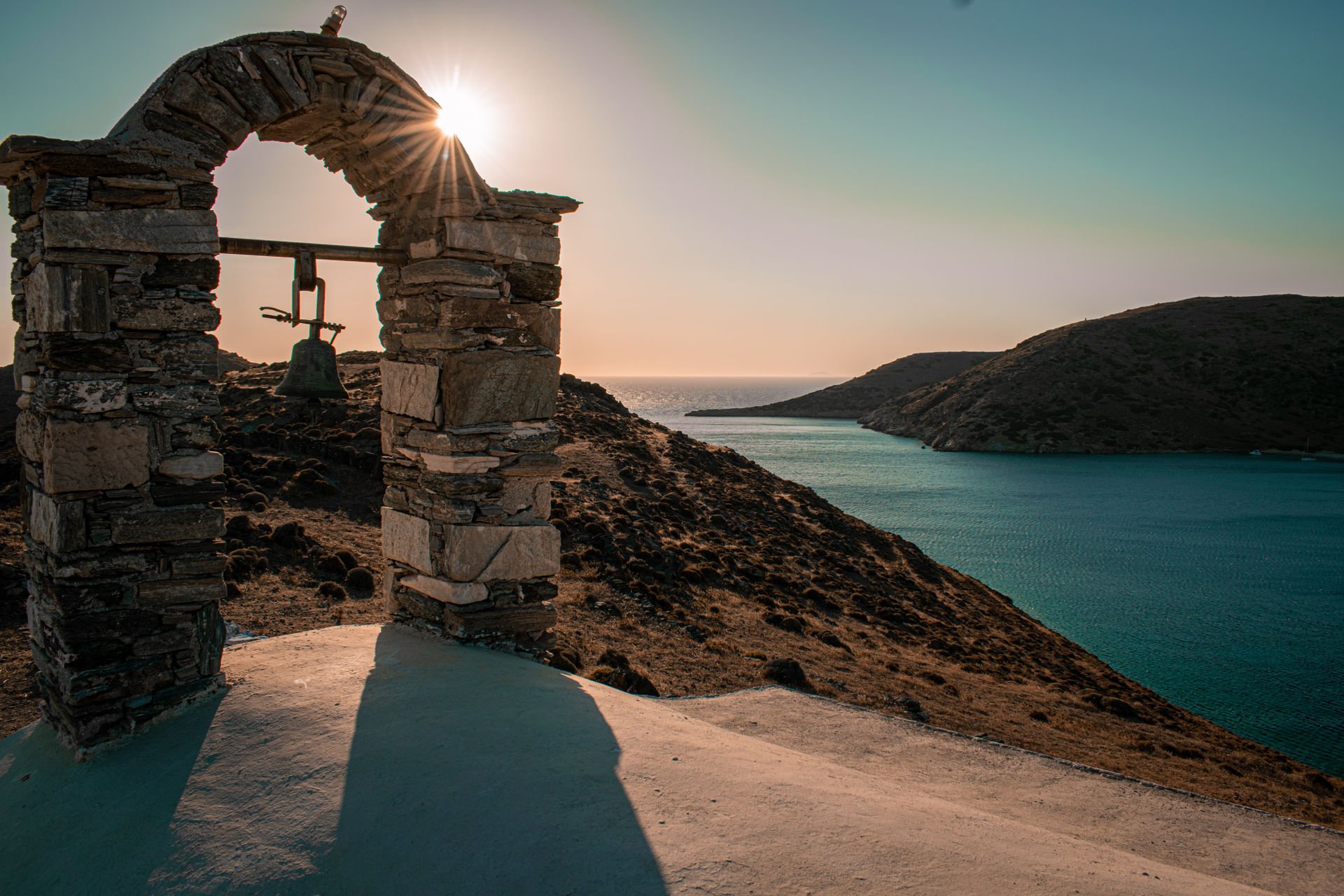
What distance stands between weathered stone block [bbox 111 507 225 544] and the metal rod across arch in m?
1.77

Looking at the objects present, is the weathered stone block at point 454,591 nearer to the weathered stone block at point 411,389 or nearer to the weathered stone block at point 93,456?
the weathered stone block at point 411,389

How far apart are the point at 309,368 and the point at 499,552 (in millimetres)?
2119

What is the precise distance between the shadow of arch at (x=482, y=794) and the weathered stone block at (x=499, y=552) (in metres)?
0.74

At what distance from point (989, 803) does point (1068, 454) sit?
204 ft

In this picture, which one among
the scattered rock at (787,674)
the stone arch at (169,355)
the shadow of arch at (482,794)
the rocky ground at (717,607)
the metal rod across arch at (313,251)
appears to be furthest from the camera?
the scattered rock at (787,674)

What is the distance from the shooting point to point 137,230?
15.2ft

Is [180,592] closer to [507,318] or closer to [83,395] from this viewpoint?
[83,395]

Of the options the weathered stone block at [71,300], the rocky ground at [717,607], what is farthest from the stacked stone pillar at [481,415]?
the weathered stone block at [71,300]

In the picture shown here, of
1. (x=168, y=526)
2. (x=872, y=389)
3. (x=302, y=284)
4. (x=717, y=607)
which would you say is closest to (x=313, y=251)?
(x=302, y=284)

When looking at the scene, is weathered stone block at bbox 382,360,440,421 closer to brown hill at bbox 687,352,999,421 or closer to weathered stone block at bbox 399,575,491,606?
weathered stone block at bbox 399,575,491,606

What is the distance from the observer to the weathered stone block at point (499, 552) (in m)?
6.07

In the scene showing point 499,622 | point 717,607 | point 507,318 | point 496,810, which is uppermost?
point 507,318

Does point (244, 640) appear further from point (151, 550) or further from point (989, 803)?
point (989, 803)

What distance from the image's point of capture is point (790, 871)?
3.79 meters
